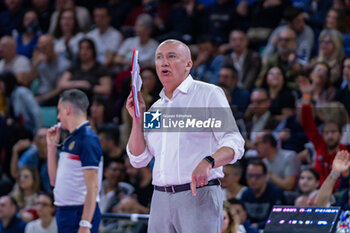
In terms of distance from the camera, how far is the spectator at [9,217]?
26.6 ft

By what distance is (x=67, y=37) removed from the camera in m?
11.2

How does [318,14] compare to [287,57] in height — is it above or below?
above

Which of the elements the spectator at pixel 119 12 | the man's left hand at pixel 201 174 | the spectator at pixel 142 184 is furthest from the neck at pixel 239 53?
the man's left hand at pixel 201 174

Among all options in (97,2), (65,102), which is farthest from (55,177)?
(97,2)

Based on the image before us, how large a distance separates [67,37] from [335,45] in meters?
4.55

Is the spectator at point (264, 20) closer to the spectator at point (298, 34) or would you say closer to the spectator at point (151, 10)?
the spectator at point (298, 34)

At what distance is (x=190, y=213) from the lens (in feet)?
13.6

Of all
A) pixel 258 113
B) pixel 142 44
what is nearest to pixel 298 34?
pixel 258 113

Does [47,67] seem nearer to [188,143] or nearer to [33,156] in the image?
[33,156]

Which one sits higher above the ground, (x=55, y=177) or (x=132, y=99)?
(x=132, y=99)

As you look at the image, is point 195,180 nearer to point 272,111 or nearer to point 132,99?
point 132,99

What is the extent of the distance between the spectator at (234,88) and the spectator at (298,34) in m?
0.67

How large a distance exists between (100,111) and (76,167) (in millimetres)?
3844

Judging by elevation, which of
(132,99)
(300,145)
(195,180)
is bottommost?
(300,145)
